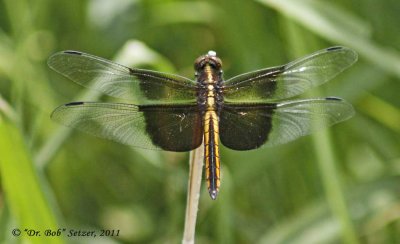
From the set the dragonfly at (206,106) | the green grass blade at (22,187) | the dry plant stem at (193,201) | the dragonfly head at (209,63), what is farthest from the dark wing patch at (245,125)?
the green grass blade at (22,187)

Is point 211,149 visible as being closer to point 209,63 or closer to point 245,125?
point 245,125

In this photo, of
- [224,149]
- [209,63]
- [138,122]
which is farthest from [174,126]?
[224,149]

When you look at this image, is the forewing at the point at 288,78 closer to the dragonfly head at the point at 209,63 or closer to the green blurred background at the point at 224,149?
the dragonfly head at the point at 209,63

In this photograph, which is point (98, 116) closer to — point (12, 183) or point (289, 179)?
point (12, 183)

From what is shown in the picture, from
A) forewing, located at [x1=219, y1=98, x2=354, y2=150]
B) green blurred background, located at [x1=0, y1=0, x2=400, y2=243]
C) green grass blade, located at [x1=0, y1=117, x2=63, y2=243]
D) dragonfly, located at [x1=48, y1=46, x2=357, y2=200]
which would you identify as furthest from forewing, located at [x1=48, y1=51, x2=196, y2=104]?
green blurred background, located at [x1=0, y1=0, x2=400, y2=243]

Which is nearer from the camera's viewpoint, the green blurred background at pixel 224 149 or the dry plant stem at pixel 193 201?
the dry plant stem at pixel 193 201

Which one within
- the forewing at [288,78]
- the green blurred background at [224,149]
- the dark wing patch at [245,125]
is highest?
the green blurred background at [224,149]

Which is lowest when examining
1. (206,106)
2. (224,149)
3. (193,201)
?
(193,201)
